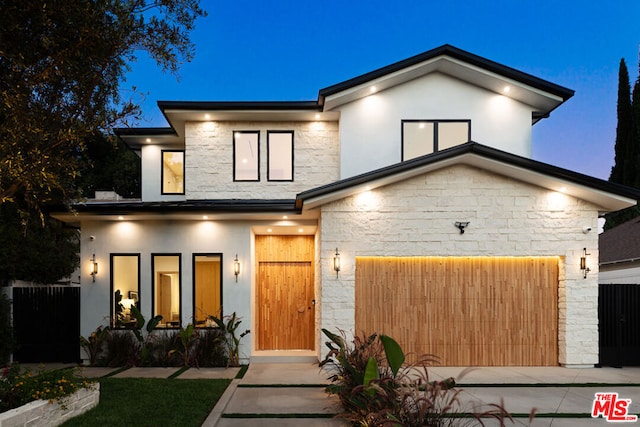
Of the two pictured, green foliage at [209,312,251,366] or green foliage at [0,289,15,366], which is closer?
green foliage at [0,289,15,366]

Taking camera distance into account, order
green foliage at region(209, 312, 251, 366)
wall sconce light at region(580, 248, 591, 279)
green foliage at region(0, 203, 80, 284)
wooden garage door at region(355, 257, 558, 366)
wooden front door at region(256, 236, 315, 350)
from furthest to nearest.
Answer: green foliage at region(0, 203, 80, 284) < wooden front door at region(256, 236, 315, 350) < green foliage at region(209, 312, 251, 366) < wooden garage door at region(355, 257, 558, 366) < wall sconce light at region(580, 248, 591, 279)

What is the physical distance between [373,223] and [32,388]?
6883 mm

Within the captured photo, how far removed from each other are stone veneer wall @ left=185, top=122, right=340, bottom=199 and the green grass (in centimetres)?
522

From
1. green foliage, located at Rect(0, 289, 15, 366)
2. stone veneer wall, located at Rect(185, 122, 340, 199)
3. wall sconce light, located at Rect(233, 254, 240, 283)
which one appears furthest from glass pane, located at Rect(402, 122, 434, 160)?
green foliage, located at Rect(0, 289, 15, 366)

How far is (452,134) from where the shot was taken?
11969mm

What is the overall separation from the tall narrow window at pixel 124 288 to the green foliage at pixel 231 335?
2128 mm

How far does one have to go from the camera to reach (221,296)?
11.2m

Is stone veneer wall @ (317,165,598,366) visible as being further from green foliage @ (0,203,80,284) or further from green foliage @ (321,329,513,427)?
green foliage @ (0,203,80,284)

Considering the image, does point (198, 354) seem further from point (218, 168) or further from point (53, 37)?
point (53, 37)

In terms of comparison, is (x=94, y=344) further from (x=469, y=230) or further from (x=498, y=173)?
(x=498, y=173)

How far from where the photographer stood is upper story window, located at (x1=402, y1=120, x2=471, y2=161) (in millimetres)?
11914

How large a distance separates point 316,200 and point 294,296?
3.59 meters

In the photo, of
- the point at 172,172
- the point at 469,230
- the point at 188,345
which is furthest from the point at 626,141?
the point at 188,345

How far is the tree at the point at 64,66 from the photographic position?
631 centimetres
